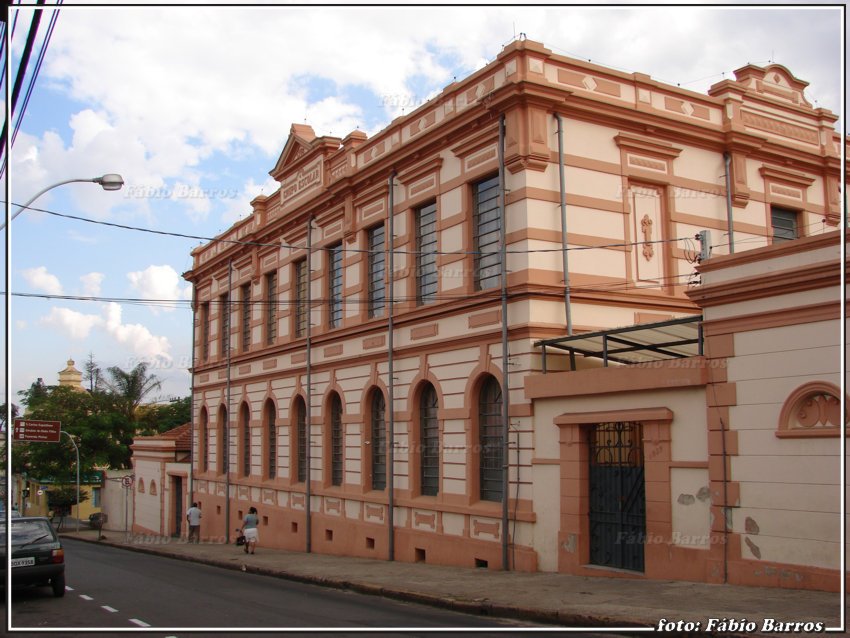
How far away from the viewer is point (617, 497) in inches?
605

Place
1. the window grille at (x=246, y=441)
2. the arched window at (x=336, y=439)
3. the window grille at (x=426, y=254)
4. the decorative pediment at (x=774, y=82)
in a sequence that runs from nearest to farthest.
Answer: the window grille at (x=426, y=254)
the decorative pediment at (x=774, y=82)
the arched window at (x=336, y=439)
the window grille at (x=246, y=441)

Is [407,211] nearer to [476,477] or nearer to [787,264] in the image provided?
[476,477]

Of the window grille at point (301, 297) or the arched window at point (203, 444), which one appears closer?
the window grille at point (301, 297)


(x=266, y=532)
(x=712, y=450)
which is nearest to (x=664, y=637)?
(x=712, y=450)

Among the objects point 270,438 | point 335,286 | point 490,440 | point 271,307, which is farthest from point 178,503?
point 490,440

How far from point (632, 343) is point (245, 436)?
→ 1958 centimetres

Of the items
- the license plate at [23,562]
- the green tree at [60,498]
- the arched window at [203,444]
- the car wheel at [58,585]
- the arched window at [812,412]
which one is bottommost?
the green tree at [60,498]

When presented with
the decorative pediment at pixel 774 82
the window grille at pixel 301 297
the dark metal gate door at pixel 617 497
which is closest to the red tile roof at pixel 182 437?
the window grille at pixel 301 297

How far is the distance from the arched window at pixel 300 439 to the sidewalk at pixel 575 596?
6.99 metres

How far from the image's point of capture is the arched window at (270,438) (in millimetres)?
29922

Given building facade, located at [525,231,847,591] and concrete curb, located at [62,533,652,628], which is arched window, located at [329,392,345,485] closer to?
concrete curb, located at [62,533,652,628]

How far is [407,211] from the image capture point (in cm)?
2153

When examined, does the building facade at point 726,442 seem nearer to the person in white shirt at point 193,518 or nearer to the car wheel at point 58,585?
the car wheel at point 58,585

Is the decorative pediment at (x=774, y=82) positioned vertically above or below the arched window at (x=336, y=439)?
above
